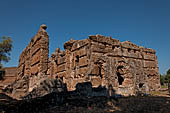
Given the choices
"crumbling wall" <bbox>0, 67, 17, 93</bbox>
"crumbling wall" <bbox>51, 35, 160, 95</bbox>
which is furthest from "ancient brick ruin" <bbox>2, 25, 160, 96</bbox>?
"crumbling wall" <bbox>0, 67, 17, 93</bbox>

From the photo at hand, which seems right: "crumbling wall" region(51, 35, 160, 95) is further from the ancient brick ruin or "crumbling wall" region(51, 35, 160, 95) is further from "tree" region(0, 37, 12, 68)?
"tree" region(0, 37, 12, 68)

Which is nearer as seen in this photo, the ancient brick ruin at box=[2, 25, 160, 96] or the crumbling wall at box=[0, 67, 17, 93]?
the ancient brick ruin at box=[2, 25, 160, 96]

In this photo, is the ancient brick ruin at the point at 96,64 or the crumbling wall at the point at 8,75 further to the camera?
the crumbling wall at the point at 8,75

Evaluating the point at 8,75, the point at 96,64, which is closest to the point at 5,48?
the point at 8,75

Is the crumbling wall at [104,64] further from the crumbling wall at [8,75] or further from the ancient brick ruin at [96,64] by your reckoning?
the crumbling wall at [8,75]

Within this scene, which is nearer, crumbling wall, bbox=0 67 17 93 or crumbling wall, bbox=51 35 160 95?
crumbling wall, bbox=51 35 160 95

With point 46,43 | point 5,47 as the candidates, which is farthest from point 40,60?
point 5,47

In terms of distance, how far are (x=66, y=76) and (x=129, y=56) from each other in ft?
21.9

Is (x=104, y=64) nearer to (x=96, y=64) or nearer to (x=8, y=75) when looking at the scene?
(x=96, y=64)

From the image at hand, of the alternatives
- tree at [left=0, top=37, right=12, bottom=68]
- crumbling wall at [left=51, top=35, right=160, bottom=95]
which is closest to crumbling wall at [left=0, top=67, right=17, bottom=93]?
tree at [left=0, top=37, right=12, bottom=68]

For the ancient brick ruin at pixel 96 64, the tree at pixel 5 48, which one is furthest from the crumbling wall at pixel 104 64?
the tree at pixel 5 48

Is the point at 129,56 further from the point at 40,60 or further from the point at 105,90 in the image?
the point at 40,60

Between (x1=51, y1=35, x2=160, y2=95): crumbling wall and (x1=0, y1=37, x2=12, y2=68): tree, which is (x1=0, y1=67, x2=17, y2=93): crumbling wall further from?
(x1=51, y1=35, x2=160, y2=95): crumbling wall

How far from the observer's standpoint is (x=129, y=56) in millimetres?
13016
